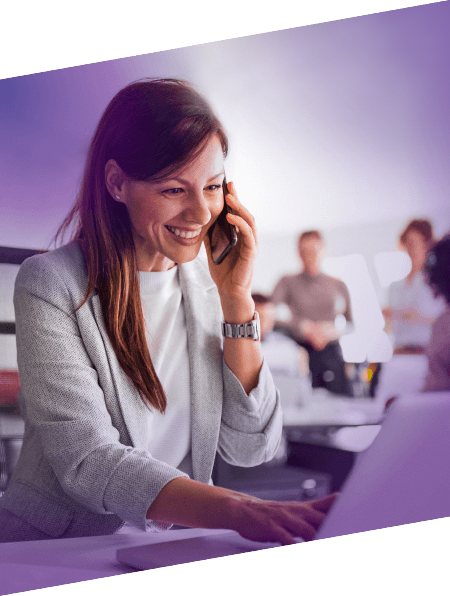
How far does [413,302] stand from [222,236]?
666mm

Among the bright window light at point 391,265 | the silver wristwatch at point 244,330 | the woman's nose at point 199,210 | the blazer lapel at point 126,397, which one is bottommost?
the blazer lapel at point 126,397

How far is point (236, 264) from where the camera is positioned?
1.66 metres

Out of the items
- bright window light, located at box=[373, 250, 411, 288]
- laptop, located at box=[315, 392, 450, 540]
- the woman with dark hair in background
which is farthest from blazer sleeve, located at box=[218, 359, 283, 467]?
bright window light, located at box=[373, 250, 411, 288]

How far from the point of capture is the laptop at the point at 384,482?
1.21 meters

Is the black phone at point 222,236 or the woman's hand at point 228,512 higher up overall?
the black phone at point 222,236

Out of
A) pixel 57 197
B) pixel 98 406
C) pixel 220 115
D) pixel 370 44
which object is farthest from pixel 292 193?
pixel 98 406

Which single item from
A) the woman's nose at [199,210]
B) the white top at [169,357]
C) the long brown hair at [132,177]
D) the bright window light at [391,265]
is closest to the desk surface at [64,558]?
the white top at [169,357]

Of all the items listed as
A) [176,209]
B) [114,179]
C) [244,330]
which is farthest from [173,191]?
[244,330]

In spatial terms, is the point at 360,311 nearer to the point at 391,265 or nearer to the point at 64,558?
the point at 391,265

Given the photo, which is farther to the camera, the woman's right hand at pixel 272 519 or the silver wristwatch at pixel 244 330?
the silver wristwatch at pixel 244 330

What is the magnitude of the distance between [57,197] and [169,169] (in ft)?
0.94

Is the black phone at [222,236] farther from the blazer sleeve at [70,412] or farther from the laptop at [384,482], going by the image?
the laptop at [384,482]

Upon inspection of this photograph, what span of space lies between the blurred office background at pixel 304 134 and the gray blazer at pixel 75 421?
7cm

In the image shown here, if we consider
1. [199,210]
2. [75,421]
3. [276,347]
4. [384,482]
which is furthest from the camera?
[276,347]
